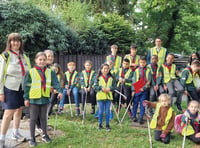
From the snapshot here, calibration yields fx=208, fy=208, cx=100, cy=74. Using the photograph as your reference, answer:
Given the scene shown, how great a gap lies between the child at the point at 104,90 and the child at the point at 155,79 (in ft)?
4.48

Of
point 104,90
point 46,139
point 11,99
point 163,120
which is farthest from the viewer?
point 104,90

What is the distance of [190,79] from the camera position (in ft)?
19.7

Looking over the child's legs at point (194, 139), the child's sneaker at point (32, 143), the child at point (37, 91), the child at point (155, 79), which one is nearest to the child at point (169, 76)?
the child at point (155, 79)

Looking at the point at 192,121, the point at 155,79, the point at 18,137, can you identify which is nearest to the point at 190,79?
the point at 155,79

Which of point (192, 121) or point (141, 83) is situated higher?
point (141, 83)

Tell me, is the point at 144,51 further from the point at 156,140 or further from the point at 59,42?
the point at 156,140

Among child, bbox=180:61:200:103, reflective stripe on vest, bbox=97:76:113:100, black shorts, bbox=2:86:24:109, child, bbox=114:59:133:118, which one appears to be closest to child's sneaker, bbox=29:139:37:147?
black shorts, bbox=2:86:24:109

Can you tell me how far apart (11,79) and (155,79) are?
3.94m

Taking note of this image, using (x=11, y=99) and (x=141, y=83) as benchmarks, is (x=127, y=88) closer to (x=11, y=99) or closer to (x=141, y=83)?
(x=141, y=83)

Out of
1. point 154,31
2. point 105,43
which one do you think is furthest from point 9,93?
point 154,31

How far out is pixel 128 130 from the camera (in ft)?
16.6

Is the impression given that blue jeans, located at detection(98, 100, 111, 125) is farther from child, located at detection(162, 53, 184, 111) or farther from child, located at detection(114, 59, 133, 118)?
child, located at detection(162, 53, 184, 111)

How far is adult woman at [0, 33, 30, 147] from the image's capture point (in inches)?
150

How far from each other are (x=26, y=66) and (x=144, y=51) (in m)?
12.5
